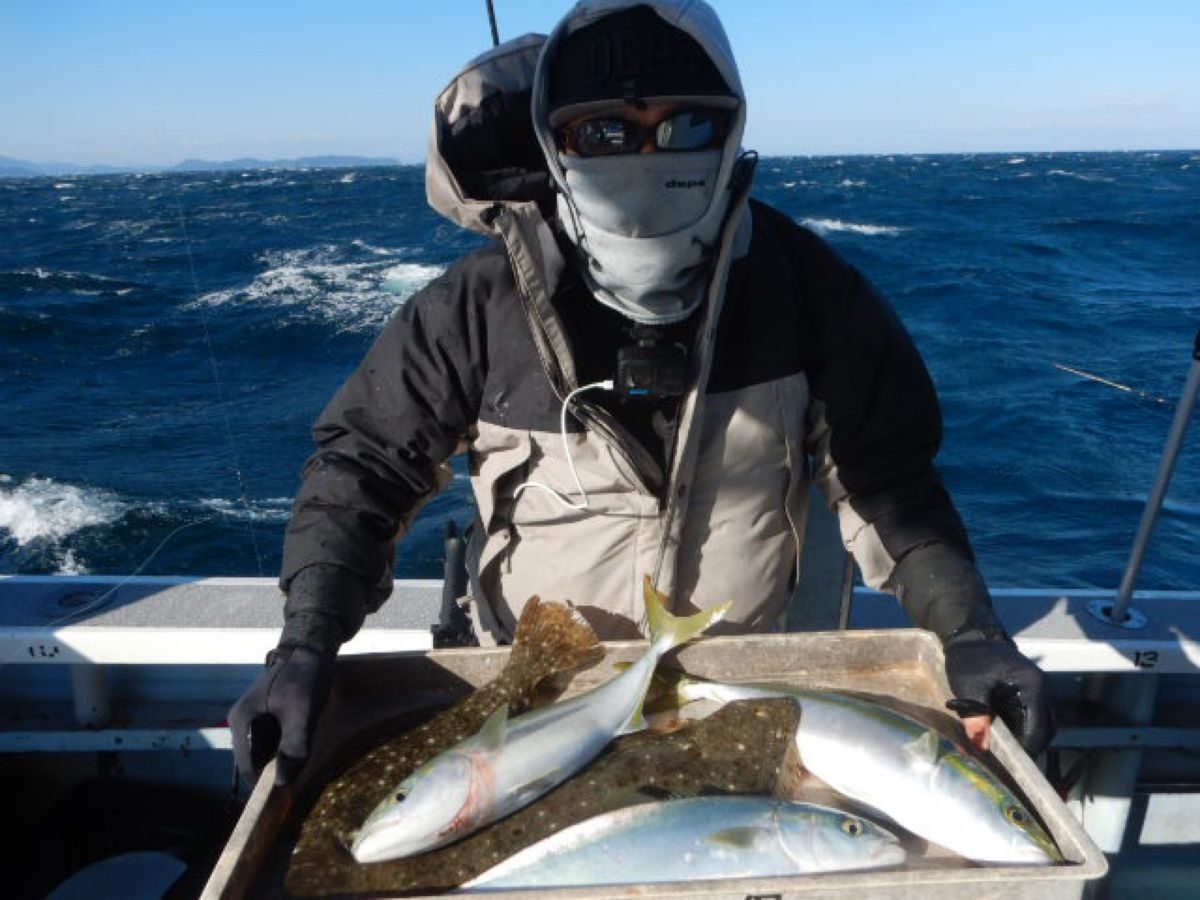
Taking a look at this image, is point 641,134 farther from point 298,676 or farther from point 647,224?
point 298,676

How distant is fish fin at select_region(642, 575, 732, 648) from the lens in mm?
2484

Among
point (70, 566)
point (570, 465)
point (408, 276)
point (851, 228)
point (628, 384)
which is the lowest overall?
point (70, 566)

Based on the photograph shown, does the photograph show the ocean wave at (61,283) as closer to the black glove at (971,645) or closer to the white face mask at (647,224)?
the white face mask at (647,224)

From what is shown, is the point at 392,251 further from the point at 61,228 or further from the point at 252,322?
the point at 61,228

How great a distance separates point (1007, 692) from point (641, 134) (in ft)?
5.48

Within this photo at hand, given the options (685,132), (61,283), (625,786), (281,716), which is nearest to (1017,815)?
(625,786)

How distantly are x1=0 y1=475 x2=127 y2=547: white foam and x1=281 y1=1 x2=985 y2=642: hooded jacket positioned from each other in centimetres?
956

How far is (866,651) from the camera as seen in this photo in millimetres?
2568

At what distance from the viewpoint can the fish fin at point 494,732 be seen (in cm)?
219

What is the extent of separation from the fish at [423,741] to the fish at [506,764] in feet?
0.22

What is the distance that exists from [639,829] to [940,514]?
134cm

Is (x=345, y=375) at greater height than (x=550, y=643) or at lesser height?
lesser

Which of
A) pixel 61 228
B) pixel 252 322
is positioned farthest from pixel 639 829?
pixel 61 228

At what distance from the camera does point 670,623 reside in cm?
251
